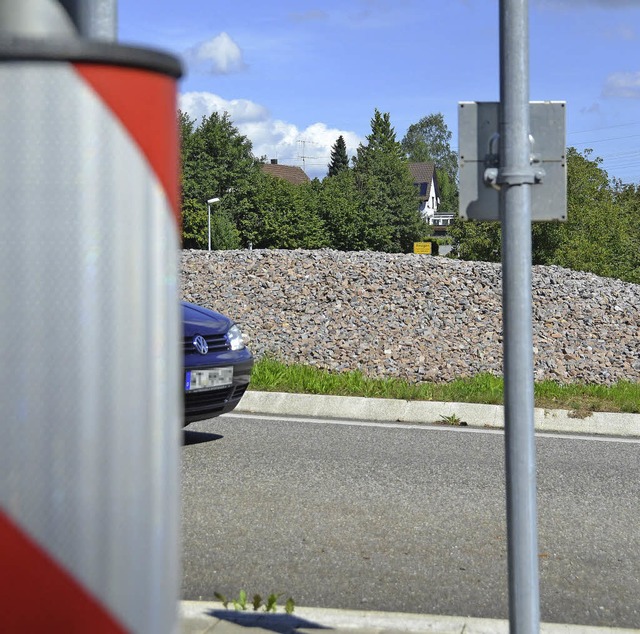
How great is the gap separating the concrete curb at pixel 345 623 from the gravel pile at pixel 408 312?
7503 mm

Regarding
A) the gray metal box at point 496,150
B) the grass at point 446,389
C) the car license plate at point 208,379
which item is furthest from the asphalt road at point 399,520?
the gray metal box at point 496,150

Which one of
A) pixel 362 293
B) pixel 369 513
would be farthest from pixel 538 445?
pixel 362 293

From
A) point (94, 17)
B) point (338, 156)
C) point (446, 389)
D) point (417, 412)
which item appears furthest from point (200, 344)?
point (338, 156)

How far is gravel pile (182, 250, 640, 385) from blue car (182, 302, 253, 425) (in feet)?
14.0

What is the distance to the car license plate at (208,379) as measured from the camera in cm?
731

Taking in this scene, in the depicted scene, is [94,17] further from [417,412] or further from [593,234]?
[593,234]

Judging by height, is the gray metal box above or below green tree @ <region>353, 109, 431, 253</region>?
below

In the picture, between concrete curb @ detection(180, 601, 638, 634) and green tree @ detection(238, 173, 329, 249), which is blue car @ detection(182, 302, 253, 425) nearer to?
concrete curb @ detection(180, 601, 638, 634)

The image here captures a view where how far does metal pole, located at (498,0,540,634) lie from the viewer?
2.95 m

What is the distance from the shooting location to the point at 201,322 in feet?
25.0

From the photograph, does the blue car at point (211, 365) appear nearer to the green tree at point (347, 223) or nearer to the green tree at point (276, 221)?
the green tree at point (276, 221)

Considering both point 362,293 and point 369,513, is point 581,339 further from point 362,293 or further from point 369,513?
point 369,513

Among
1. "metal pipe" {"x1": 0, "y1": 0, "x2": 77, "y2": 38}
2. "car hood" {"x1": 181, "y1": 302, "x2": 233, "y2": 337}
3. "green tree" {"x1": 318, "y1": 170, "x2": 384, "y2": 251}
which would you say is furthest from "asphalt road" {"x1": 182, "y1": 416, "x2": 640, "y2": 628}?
"green tree" {"x1": 318, "y1": 170, "x2": 384, "y2": 251}

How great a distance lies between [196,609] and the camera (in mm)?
4273
